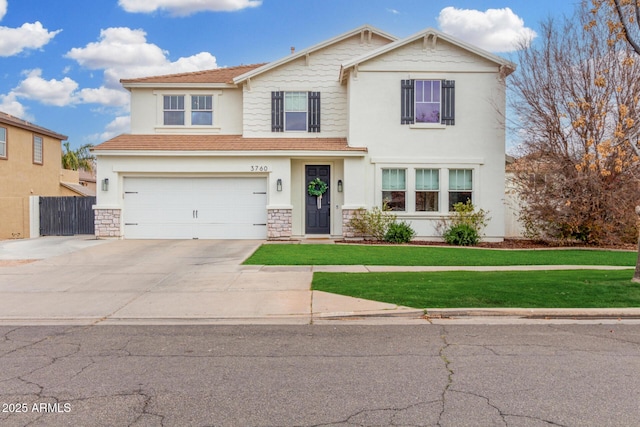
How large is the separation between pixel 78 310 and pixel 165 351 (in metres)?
3.06

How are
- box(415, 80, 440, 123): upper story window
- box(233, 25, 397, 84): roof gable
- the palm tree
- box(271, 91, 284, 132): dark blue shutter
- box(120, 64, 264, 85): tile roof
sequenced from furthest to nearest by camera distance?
the palm tree < box(120, 64, 264, 85): tile roof < box(271, 91, 284, 132): dark blue shutter < box(233, 25, 397, 84): roof gable < box(415, 80, 440, 123): upper story window

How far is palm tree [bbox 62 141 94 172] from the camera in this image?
4212cm

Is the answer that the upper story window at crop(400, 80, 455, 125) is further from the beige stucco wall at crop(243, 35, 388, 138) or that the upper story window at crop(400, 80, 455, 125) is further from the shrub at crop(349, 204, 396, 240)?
the shrub at crop(349, 204, 396, 240)

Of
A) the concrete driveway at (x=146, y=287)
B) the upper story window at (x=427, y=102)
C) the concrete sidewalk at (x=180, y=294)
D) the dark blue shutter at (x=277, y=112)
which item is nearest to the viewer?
the concrete sidewalk at (x=180, y=294)

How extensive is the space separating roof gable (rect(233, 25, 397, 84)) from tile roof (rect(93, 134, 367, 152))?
2357mm

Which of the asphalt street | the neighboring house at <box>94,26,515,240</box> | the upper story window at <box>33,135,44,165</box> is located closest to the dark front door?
the neighboring house at <box>94,26,515,240</box>

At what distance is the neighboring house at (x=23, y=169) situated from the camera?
920 inches

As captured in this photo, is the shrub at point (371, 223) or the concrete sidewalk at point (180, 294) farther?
the shrub at point (371, 223)

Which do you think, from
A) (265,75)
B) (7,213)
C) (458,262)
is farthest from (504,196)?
(7,213)

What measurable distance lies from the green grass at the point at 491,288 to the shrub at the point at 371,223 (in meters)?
6.73

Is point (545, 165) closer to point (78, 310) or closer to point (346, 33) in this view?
point (346, 33)

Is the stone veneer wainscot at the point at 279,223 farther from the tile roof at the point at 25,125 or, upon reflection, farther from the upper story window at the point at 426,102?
the tile roof at the point at 25,125

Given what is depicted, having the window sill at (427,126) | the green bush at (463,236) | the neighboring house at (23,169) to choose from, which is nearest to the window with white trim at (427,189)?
the green bush at (463,236)

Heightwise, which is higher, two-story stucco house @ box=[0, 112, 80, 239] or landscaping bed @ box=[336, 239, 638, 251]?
two-story stucco house @ box=[0, 112, 80, 239]
